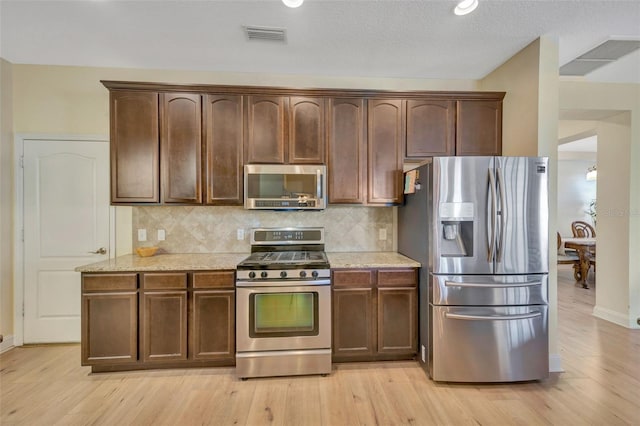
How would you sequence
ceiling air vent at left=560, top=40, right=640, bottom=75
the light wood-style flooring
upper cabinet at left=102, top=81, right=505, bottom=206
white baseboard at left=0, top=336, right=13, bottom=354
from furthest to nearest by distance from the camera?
white baseboard at left=0, top=336, right=13, bottom=354
upper cabinet at left=102, top=81, right=505, bottom=206
ceiling air vent at left=560, top=40, right=640, bottom=75
the light wood-style flooring

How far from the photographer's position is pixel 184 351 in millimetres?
2525

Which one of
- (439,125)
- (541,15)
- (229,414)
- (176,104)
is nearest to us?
(229,414)

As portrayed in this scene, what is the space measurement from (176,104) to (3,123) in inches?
73.7

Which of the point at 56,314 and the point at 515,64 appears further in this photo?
the point at 56,314

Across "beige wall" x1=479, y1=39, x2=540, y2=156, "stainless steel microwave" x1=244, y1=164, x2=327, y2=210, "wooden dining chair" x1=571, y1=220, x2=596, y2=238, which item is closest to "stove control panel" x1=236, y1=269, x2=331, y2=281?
"stainless steel microwave" x1=244, y1=164, x2=327, y2=210


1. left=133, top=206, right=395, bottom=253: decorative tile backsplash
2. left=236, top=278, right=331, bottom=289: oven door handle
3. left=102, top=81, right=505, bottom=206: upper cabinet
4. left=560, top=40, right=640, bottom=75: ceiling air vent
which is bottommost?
left=236, top=278, right=331, bottom=289: oven door handle

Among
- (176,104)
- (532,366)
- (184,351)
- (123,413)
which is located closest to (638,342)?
(532,366)

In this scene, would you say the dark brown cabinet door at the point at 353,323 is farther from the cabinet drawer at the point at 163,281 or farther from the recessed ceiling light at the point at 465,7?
the recessed ceiling light at the point at 465,7

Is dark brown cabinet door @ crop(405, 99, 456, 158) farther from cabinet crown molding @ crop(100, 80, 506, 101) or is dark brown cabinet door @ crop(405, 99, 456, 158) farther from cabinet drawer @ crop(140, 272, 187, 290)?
cabinet drawer @ crop(140, 272, 187, 290)

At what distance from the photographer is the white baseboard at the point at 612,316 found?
354 cm

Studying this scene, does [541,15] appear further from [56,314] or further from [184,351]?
[56,314]

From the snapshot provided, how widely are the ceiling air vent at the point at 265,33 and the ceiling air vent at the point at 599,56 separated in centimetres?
301

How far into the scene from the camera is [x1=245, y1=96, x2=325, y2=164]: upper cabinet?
114 inches

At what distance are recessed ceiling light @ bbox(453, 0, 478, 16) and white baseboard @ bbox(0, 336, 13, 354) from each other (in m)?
5.22
